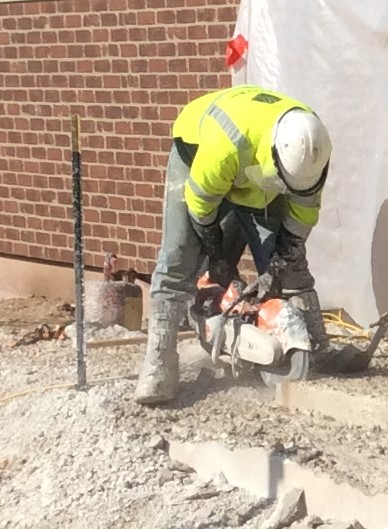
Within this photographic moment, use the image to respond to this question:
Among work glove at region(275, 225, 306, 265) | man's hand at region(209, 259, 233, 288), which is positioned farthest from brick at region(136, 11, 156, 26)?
Result: work glove at region(275, 225, 306, 265)

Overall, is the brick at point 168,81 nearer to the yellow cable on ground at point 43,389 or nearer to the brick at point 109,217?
the brick at point 109,217

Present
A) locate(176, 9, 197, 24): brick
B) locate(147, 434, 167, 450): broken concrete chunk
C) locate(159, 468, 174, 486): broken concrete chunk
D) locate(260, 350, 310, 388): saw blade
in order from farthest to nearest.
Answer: locate(176, 9, 197, 24): brick, locate(260, 350, 310, 388): saw blade, locate(147, 434, 167, 450): broken concrete chunk, locate(159, 468, 174, 486): broken concrete chunk

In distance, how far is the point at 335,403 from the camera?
5.16 m

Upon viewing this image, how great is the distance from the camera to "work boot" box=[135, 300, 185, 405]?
5547mm

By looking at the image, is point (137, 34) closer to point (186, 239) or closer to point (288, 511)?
point (186, 239)

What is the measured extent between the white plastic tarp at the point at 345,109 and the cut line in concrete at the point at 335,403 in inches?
59.2

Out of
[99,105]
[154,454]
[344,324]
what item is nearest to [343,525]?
[154,454]

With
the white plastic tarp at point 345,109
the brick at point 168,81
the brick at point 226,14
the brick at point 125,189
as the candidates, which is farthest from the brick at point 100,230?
the white plastic tarp at point 345,109

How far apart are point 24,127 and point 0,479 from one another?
4.61 m

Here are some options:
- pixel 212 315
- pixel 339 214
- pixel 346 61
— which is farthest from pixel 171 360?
pixel 346 61

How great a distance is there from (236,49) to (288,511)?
3563mm

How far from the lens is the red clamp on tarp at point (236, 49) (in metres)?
7.11

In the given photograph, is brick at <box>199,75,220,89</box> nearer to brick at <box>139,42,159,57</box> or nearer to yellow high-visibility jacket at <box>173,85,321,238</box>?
brick at <box>139,42,159,57</box>

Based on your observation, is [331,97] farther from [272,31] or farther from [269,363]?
[269,363]
